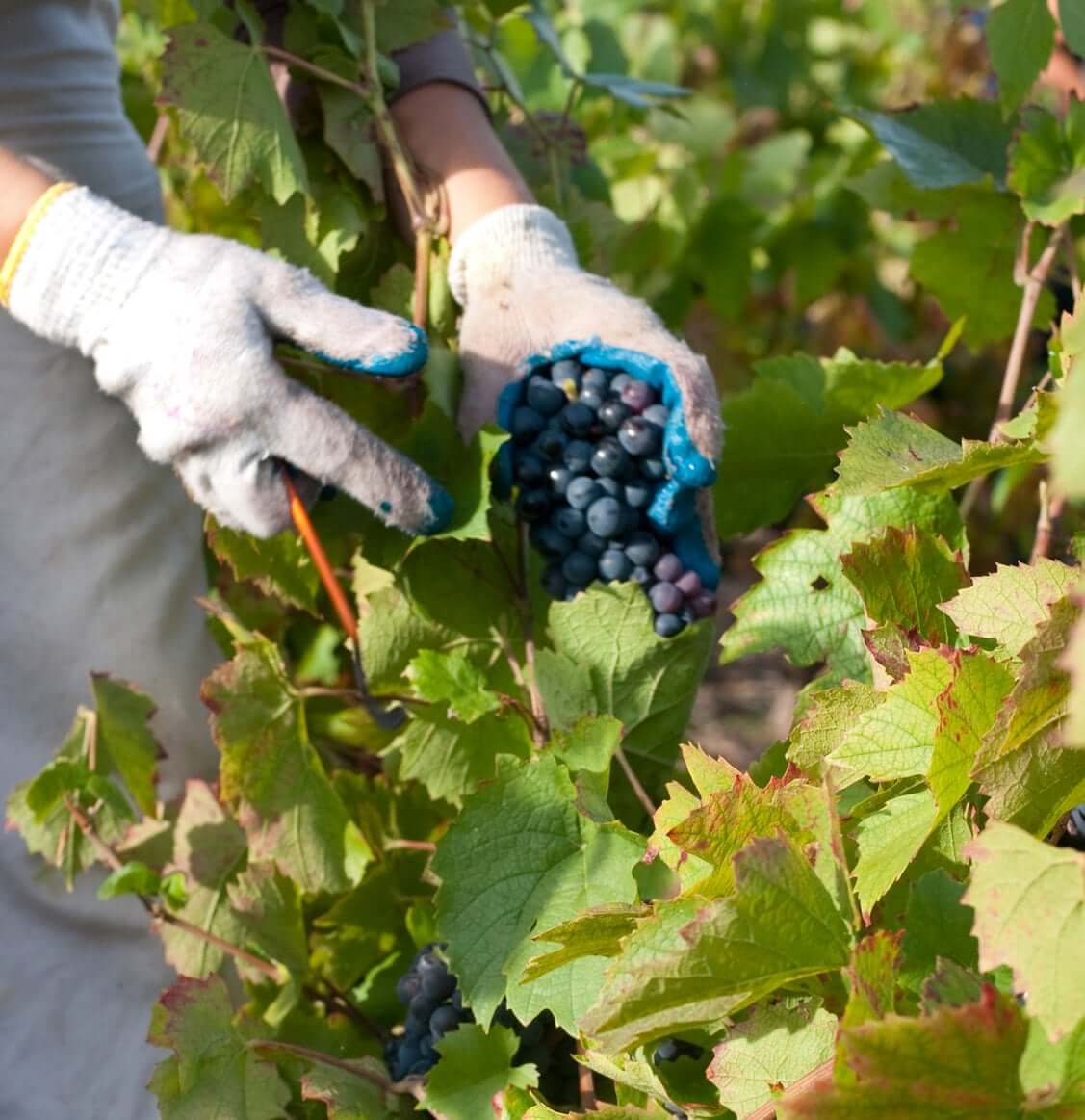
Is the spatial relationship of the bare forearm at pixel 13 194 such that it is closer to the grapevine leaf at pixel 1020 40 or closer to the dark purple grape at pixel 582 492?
the dark purple grape at pixel 582 492

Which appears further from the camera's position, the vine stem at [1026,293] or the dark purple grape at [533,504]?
the vine stem at [1026,293]

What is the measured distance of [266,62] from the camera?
1500 millimetres

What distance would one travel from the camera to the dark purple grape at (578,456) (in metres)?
1.30

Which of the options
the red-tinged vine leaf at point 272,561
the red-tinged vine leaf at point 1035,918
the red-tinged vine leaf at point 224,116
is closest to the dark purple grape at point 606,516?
the red-tinged vine leaf at point 272,561

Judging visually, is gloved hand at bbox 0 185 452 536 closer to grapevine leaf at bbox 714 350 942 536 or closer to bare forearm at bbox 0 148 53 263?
bare forearm at bbox 0 148 53 263

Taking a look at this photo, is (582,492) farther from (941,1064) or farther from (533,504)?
(941,1064)

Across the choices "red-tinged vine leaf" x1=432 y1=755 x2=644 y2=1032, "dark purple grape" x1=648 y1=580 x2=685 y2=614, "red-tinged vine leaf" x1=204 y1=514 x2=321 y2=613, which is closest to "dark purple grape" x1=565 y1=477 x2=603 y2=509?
"dark purple grape" x1=648 y1=580 x2=685 y2=614

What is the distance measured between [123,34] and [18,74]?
4.93 feet

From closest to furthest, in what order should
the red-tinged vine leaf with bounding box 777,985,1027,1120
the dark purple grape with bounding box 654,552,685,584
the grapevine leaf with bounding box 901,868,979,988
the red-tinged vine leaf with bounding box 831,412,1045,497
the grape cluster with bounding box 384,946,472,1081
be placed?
the red-tinged vine leaf with bounding box 777,985,1027,1120 < the grapevine leaf with bounding box 901,868,979,988 < the red-tinged vine leaf with bounding box 831,412,1045,497 < the grape cluster with bounding box 384,946,472,1081 < the dark purple grape with bounding box 654,552,685,584

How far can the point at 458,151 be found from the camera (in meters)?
1.55

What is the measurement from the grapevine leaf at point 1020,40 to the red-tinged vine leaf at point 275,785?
1029mm

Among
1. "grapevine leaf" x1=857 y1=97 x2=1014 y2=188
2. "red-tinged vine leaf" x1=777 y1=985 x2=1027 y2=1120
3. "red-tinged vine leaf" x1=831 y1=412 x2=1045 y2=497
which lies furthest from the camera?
"grapevine leaf" x1=857 y1=97 x2=1014 y2=188

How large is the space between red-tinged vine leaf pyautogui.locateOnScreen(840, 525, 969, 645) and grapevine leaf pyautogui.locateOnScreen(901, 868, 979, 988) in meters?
A: 0.24

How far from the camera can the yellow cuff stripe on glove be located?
132 cm
